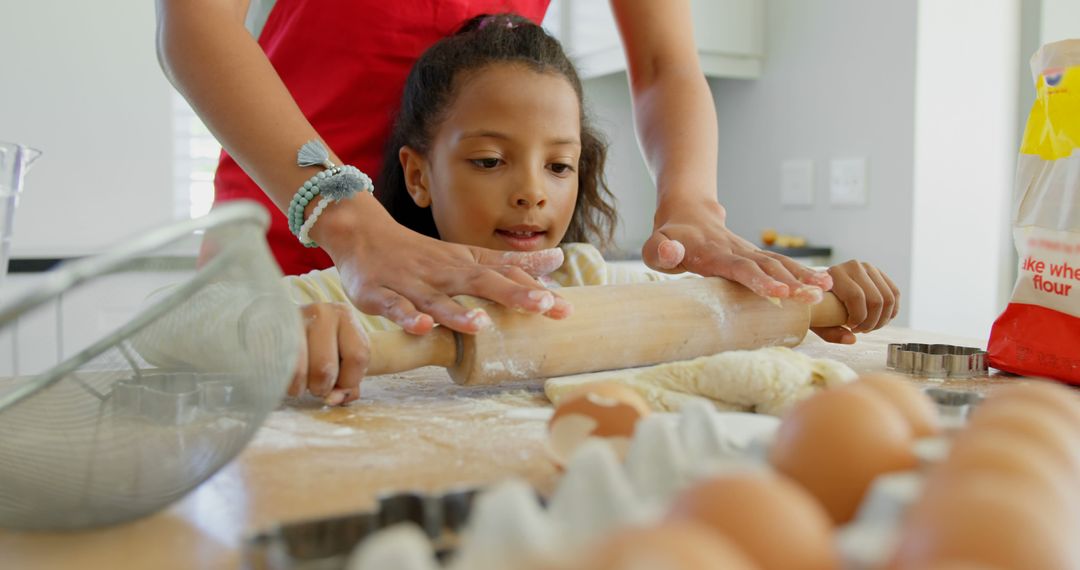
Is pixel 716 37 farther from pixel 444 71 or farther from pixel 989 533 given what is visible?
pixel 989 533

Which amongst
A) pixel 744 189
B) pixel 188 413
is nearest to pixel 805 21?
pixel 744 189

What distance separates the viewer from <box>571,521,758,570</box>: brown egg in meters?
0.23

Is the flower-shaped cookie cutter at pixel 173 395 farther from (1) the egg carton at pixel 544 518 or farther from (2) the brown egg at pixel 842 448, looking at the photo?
(2) the brown egg at pixel 842 448

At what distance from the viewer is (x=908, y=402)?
0.47 metres

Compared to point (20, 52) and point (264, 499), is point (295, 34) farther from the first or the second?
point (20, 52)

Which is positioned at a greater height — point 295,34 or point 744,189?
point 295,34

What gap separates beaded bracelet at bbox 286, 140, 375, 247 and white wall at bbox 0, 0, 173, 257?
167 cm

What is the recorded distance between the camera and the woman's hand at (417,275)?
88cm

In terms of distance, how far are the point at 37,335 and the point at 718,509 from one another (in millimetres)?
429

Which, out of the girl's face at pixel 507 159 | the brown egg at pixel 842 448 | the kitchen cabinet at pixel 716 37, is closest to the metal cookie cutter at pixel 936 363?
the girl's face at pixel 507 159

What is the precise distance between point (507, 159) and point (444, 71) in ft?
0.65

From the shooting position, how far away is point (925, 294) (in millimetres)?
2326

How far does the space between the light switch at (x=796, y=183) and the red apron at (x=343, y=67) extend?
1.47 metres

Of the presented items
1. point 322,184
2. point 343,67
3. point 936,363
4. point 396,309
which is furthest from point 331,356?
point 343,67
